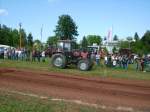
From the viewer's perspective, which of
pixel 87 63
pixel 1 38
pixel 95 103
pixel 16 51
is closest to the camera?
pixel 95 103

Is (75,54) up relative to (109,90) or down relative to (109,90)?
up

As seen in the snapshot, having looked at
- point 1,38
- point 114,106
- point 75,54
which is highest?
point 1,38

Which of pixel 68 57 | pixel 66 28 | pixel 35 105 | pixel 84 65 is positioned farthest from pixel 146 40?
pixel 35 105

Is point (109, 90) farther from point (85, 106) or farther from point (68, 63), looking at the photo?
point (68, 63)

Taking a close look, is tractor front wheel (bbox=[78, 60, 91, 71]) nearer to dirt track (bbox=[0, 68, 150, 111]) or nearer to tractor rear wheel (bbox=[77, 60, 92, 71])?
tractor rear wheel (bbox=[77, 60, 92, 71])

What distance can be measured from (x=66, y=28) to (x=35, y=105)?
75992 mm

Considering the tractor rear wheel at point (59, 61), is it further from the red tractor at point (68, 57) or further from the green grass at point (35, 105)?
the green grass at point (35, 105)

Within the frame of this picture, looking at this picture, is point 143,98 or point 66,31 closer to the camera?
point 143,98

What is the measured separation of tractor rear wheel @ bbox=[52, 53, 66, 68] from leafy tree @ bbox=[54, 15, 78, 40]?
59.0 meters

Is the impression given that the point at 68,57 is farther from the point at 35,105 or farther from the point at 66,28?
the point at 66,28

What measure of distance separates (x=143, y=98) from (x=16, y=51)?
26.2m

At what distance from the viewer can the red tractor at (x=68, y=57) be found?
77.0 ft

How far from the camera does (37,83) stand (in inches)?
532

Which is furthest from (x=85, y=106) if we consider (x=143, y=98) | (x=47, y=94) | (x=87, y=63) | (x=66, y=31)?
(x=66, y=31)
